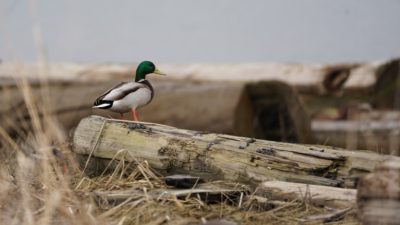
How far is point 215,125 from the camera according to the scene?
671cm

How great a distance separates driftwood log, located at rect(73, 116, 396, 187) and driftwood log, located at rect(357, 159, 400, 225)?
62 centimetres

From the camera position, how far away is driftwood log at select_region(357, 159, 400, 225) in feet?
7.86

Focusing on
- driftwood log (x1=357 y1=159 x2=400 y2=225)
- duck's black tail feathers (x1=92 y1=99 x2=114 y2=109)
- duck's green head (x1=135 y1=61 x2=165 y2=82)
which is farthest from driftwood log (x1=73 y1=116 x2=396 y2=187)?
driftwood log (x1=357 y1=159 x2=400 y2=225)

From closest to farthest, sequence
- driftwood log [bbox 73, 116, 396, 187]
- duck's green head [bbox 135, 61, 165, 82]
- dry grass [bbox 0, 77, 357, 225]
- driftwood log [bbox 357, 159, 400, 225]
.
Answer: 1. driftwood log [bbox 357, 159, 400, 225]
2. dry grass [bbox 0, 77, 357, 225]
3. driftwood log [bbox 73, 116, 396, 187]
4. duck's green head [bbox 135, 61, 165, 82]

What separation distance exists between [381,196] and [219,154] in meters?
1.02

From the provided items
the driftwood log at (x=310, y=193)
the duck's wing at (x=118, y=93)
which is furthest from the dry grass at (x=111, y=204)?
the duck's wing at (x=118, y=93)

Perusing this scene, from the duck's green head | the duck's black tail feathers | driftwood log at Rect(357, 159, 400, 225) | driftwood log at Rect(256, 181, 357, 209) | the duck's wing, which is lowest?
driftwood log at Rect(256, 181, 357, 209)

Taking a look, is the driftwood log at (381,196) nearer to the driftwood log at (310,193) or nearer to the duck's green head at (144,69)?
the driftwood log at (310,193)

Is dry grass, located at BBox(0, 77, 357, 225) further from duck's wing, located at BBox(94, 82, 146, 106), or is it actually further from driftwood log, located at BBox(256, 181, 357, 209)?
duck's wing, located at BBox(94, 82, 146, 106)

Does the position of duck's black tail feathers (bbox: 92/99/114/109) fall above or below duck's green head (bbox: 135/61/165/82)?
below

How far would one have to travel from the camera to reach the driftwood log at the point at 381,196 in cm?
239

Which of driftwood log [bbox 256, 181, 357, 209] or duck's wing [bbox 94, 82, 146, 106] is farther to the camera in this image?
duck's wing [bbox 94, 82, 146, 106]

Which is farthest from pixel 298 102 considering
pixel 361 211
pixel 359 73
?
pixel 361 211

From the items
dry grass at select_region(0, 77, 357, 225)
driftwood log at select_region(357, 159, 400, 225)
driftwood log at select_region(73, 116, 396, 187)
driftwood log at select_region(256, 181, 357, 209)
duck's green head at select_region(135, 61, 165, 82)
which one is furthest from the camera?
duck's green head at select_region(135, 61, 165, 82)
